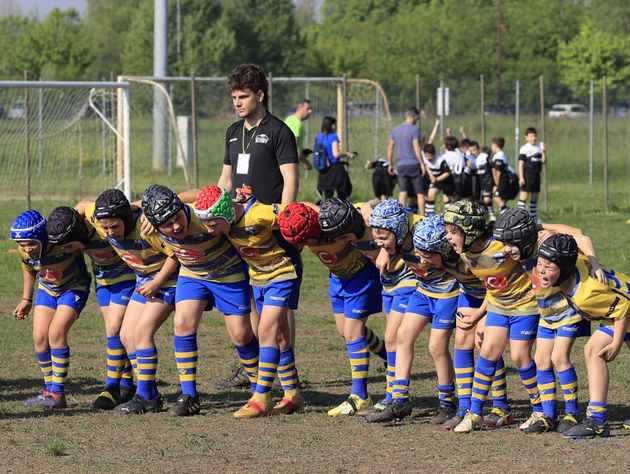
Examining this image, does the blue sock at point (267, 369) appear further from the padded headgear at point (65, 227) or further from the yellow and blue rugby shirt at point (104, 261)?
the padded headgear at point (65, 227)

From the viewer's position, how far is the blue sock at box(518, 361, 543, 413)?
845cm

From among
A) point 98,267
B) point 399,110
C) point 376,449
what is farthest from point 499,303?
point 399,110

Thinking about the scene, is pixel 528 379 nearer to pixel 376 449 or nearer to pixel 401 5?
pixel 376 449

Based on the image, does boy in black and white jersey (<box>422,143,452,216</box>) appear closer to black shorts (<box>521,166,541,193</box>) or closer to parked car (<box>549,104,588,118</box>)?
black shorts (<box>521,166,541,193</box>)

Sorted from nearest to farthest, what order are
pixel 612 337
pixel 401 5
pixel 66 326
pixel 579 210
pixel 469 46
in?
pixel 612 337
pixel 66 326
pixel 579 210
pixel 469 46
pixel 401 5

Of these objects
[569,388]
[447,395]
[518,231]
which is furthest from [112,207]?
[569,388]

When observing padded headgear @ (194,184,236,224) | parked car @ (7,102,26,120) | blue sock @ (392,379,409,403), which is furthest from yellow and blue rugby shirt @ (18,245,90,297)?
parked car @ (7,102,26,120)

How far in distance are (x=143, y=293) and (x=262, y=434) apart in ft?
4.66

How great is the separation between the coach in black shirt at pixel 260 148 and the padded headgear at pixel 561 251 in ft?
6.98

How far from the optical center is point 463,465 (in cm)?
730

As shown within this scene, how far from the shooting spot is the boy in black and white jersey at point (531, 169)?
23.4 m

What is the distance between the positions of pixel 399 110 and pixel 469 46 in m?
34.2

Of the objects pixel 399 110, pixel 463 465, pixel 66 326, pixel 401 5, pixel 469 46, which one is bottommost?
pixel 463 465

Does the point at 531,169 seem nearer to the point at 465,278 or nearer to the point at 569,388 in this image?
the point at 465,278
